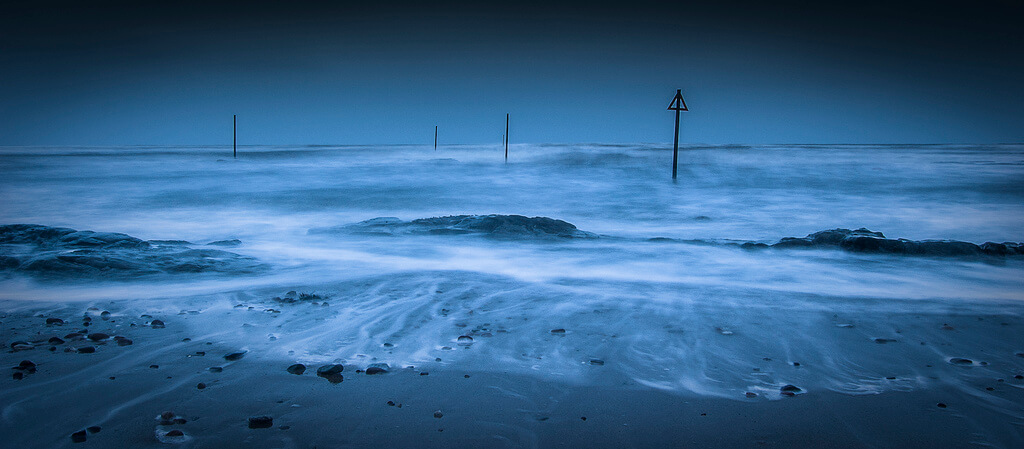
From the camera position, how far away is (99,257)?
5023 millimetres

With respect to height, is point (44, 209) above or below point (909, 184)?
below

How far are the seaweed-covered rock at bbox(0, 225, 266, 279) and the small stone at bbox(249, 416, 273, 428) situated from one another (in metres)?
3.23

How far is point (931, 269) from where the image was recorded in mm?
5590

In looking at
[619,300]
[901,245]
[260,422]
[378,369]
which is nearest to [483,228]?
[619,300]

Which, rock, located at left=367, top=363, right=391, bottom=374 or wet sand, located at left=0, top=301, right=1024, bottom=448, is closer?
wet sand, located at left=0, top=301, right=1024, bottom=448

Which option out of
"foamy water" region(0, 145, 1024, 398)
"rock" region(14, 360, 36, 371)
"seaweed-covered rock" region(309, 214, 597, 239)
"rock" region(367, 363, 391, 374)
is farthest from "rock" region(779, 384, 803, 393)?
"seaweed-covered rock" region(309, 214, 597, 239)

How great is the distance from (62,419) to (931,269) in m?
6.60

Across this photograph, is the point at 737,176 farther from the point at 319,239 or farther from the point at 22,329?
the point at 22,329

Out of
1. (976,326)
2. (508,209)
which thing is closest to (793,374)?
(976,326)

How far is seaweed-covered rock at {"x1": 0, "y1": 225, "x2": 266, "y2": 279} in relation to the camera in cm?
481

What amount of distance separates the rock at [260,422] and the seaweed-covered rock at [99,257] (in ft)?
10.6

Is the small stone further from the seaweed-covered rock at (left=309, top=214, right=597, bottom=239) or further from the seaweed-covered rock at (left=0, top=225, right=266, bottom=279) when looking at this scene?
the seaweed-covered rock at (left=309, top=214, right=597, bottom=239)

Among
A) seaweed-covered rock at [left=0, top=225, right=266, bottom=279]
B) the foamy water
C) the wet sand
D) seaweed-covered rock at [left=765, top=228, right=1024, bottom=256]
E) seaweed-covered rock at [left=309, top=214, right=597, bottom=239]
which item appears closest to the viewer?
the wet sand

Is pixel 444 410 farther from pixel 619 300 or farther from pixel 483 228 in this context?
pixel 483 228
